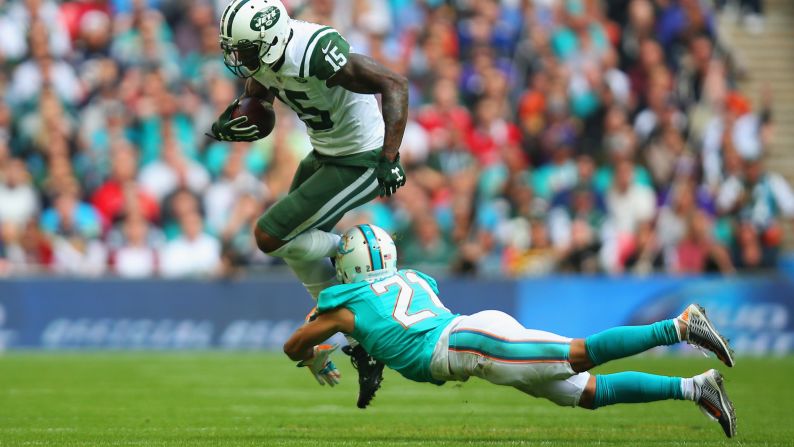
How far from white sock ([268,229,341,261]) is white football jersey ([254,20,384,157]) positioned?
57cm

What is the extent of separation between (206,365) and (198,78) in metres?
5.57

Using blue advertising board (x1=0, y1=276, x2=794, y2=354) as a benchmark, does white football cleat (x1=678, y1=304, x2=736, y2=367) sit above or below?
above

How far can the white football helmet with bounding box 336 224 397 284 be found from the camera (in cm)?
791

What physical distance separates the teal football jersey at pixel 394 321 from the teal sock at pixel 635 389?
929mm

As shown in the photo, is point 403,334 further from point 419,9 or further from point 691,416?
point 419,9

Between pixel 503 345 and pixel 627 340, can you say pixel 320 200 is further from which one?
pixel 627 340

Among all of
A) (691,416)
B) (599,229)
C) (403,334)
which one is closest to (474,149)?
(599,229)

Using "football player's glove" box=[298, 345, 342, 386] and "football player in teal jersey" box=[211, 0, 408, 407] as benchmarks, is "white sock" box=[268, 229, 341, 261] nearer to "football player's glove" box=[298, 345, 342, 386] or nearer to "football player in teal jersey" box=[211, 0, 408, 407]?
Answer: "football player in teal jersey" box=[211, 0, 408, 407]

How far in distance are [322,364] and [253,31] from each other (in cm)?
209

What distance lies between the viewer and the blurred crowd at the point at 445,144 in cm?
1600

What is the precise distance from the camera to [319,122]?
879 centimetres

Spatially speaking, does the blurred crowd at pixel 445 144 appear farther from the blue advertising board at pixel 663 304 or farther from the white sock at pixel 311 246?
the white sock at pixel 311 246

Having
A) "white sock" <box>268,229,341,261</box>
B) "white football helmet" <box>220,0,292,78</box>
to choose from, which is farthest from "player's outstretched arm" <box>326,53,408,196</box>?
"white sock" <box>268,229,341,261</box>

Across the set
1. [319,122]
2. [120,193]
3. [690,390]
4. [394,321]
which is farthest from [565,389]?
[120,193]
